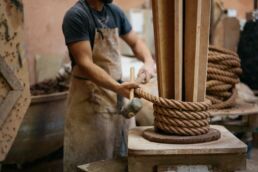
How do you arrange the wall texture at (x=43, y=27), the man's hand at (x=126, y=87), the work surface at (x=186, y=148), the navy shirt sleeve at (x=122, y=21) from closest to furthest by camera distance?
the work surface at (x=186, y=148) < the man's hand at (x=126, y=87) < the navy shirt sleeve at (x=122, y=21) < the wall texture at (x=43, y=27)

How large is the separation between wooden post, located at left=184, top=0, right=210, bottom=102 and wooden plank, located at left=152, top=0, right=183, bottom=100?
40 millimetres

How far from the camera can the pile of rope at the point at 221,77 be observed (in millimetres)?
3600

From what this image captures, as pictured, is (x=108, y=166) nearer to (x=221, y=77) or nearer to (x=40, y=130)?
(x=221, y=77)

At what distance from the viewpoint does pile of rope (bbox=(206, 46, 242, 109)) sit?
3600 millimetres

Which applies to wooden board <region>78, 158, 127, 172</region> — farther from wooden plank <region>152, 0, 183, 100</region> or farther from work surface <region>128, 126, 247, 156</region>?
wooden plank <region>152, 0, 183, 100</region>

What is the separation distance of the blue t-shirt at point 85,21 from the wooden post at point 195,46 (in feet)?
3.10

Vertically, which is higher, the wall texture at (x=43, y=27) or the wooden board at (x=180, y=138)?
the wall texture at (x=43, y=27)

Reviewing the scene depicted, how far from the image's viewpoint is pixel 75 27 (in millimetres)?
3092

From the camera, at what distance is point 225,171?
222 centimetres

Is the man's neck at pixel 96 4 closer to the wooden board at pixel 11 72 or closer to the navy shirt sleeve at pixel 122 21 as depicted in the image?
the navy shirt sleeve at pixel 122 21

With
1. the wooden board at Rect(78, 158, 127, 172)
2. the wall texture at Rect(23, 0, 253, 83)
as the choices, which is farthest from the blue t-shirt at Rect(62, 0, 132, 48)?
the wall texture at Rect(23, 0, 253, 83)

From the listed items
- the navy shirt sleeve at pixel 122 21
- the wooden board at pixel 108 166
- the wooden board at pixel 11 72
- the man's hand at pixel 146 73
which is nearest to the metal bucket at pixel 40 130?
the wooden board at pixel 11 72

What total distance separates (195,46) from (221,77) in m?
1.35

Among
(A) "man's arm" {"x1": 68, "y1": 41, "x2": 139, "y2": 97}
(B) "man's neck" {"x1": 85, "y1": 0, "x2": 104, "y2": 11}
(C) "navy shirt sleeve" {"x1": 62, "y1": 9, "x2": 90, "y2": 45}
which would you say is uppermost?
(B) "man's neck" {"x1": 85, "y1": 0, "x2": 104, "y2": 11}
